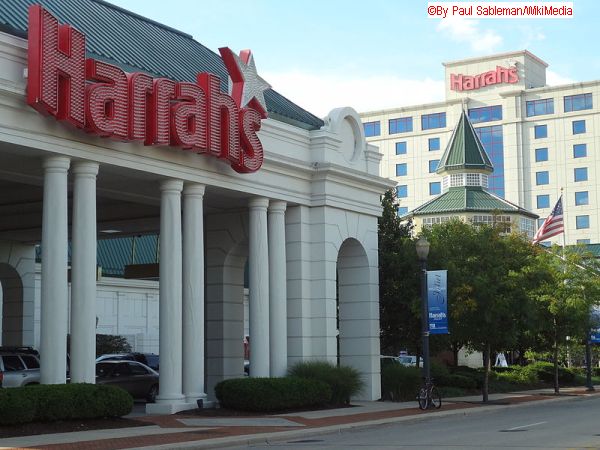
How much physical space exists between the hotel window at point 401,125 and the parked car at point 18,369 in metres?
102

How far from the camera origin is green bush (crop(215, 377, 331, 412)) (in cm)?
3014

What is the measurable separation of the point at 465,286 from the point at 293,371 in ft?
27.2

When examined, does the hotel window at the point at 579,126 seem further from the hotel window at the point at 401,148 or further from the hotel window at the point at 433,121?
the hotel window at the point at 401,148

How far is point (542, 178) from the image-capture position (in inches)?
4838

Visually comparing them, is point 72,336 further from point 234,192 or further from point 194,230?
point 234,192

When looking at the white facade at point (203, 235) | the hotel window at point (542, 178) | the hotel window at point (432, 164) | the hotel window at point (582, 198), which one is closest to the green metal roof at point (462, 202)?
the hotel window at point (542, 178)

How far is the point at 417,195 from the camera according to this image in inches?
5098

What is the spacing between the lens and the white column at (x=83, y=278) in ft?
87.6

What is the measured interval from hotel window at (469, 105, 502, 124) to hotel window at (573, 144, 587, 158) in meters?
10.2

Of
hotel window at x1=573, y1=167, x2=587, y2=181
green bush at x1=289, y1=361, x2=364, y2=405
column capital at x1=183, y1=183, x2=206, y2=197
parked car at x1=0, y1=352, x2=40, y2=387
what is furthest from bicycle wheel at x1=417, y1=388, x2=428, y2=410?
hotel window at x1=573, y1=167, x2=587, y2=181

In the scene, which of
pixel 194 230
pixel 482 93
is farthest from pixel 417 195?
pixel 194 230

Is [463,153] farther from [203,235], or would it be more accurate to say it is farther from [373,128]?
[373,128]

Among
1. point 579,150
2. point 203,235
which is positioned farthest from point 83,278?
point 579,150

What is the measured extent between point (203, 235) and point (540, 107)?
9302 cm
